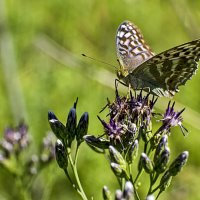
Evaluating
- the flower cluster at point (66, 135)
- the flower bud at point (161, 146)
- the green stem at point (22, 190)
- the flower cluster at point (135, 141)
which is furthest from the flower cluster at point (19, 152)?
the flower bud at point (161, 146)

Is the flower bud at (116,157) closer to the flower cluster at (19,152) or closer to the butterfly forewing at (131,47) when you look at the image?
the butterfly forewing at (131,47)

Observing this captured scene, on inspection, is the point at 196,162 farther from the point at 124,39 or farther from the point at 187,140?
the point at 124,39

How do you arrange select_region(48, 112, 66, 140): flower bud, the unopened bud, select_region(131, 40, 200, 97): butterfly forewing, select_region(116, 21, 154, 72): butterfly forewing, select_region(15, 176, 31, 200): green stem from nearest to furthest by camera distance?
the unopened bud < select_region(48, 112, 66, 140): flower bud < select_region(131, 40, 200, 97): butterfly forewing < select_region(116, 21, 154, 72): butterfly forewing < select_region(15, 176, 31, 200): green stem

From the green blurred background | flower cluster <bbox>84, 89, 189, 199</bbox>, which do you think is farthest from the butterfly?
the green blurred background

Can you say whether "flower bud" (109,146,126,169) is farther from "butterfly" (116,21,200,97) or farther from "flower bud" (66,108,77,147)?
"butterfly" (116,21,200,97)

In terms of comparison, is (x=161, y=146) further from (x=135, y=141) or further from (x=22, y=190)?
(x=22, y=190)

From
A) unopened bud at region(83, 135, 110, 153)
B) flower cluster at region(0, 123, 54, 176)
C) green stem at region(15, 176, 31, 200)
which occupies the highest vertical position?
unopened bud at region(83, 135, 110, 153)
